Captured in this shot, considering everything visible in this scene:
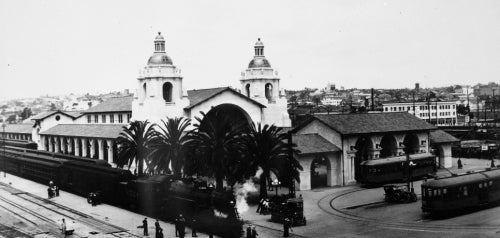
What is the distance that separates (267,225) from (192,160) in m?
9.74

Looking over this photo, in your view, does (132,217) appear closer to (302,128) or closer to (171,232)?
(171,232)

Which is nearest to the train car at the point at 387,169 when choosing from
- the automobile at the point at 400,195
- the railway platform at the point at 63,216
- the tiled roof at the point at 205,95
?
the automobile at the point at 400,195

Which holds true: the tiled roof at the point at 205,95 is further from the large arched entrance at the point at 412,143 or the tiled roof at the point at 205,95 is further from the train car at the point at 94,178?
the large arched entrance at the point at 412,143

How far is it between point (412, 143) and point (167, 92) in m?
26.2

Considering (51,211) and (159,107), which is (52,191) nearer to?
(51,211)

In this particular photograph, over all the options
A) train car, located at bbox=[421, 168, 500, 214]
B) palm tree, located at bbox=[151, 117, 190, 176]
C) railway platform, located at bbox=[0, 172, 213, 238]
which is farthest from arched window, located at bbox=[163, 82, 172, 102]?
train car, located at bbox=[421, 168, 500, 214]

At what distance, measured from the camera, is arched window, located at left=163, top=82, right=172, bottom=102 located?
54.2 m

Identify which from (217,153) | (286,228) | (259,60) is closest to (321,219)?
(286,228)

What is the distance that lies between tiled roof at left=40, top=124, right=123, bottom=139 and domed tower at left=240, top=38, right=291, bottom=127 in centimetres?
1622

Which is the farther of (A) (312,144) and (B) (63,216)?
(A) (312,144)

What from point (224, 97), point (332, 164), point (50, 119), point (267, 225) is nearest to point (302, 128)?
point (332, 164)

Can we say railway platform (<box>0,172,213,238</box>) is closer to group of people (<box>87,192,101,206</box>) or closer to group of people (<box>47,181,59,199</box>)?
group of people (<box>87,192,101,206</box>)

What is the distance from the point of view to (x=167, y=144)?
Answer: 42625mm

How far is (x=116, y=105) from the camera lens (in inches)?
2756
